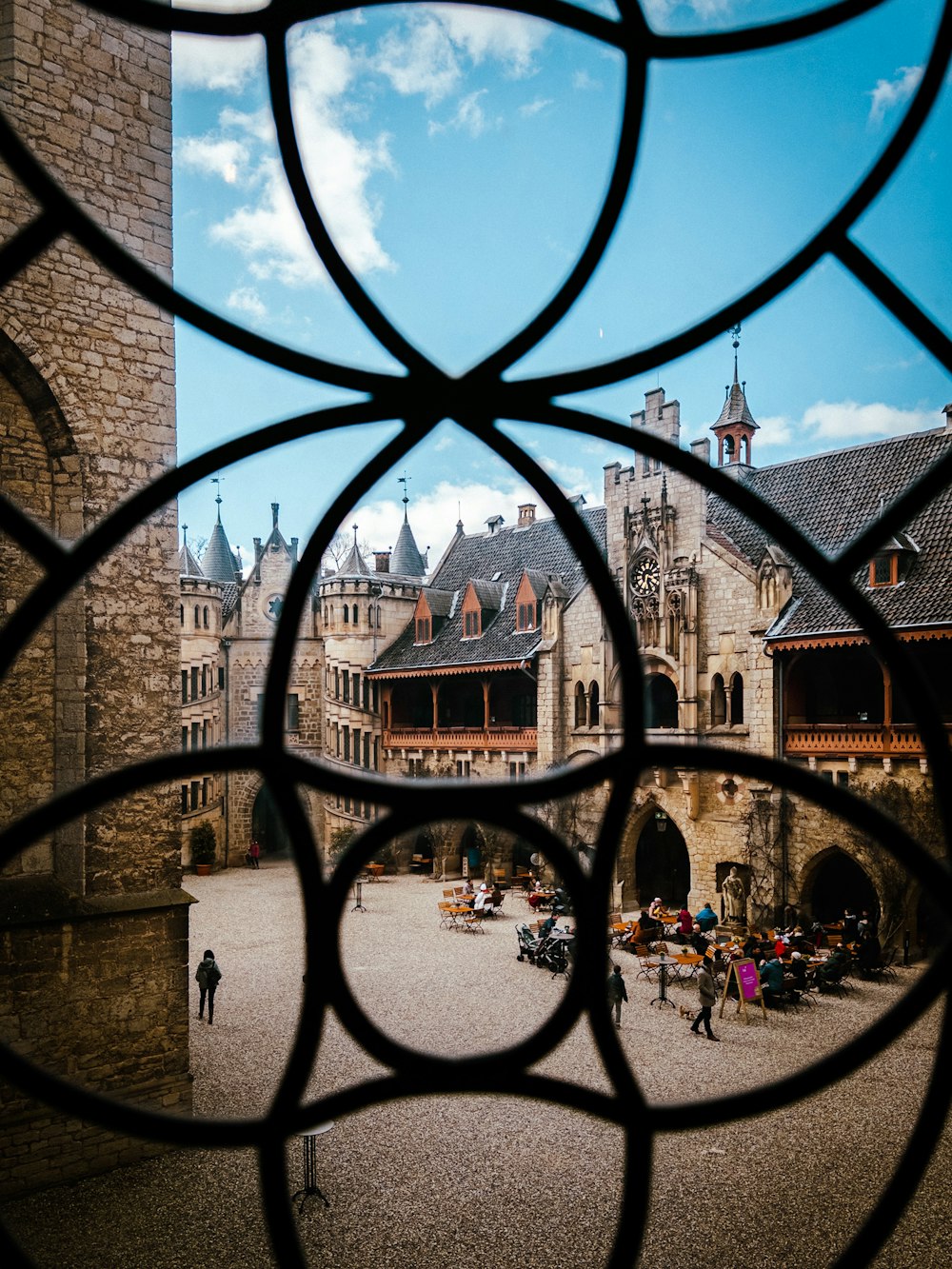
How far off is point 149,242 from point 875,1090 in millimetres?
10202

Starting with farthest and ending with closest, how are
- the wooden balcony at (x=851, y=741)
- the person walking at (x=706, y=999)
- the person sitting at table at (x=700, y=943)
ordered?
the wooden balcony at (x=851, y=741)
the person sitting at table at (x=700, y=943)
the person walking at (x=706, y=999)

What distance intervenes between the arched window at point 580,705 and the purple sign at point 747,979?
8.94 m

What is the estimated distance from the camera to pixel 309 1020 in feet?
4.32

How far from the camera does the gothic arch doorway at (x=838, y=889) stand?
16.3 metres

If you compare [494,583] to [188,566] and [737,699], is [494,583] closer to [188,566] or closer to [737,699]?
[737,699]

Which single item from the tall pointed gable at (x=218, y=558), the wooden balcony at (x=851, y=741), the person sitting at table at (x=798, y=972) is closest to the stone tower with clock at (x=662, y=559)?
the wooden balcony at (x=851, y=741)

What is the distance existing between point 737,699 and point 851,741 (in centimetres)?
268

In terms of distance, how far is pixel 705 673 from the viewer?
1792cm

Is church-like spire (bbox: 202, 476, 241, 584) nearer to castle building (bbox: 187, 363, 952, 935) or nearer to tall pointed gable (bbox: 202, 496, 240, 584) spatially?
tall pointed gable (bbox: 202, 496, 240, 584)

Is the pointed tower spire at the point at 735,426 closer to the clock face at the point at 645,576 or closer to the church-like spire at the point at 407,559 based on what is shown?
the clock face at the point at 645,576

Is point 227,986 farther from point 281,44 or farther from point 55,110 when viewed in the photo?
point 281,44

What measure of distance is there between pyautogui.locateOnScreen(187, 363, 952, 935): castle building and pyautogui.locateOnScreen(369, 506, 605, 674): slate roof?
0.09m

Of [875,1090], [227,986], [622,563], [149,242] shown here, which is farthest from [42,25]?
[622,563]

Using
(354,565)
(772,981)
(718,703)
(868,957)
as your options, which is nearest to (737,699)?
(718,703)
